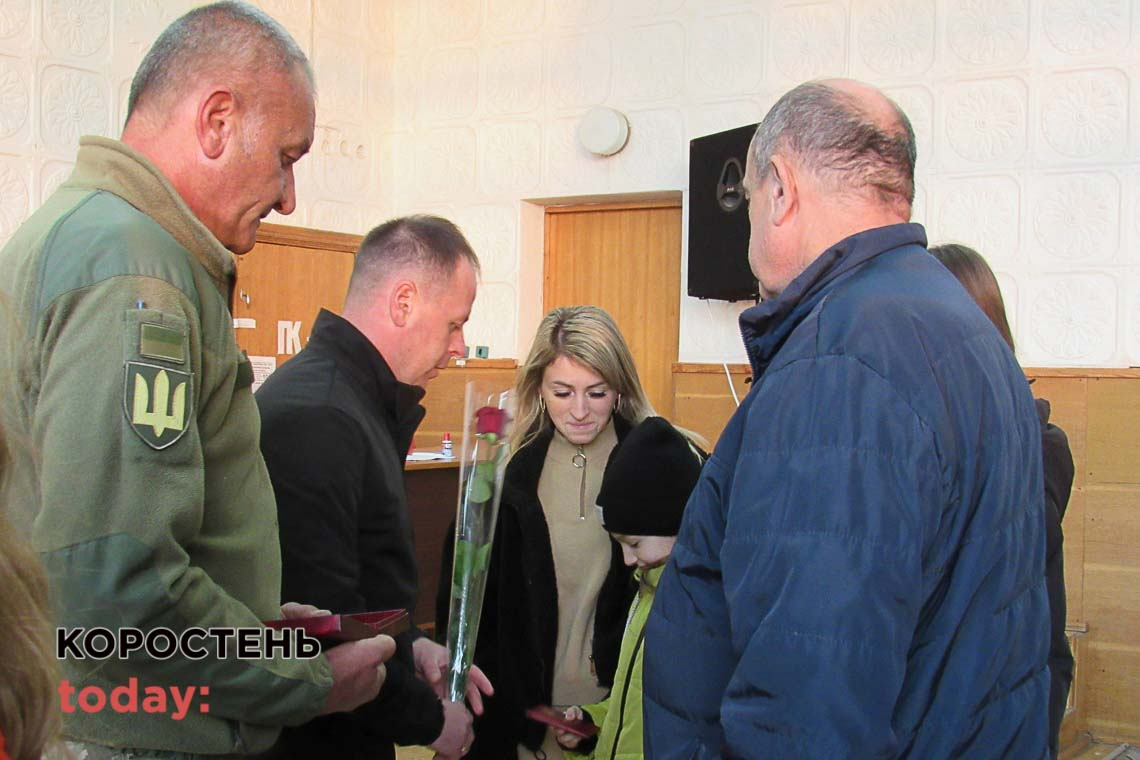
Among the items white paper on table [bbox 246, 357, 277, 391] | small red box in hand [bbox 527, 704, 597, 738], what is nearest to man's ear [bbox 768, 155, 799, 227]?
small red box in hand [bbox 527, 704, 597, 738]

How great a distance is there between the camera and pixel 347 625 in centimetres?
148

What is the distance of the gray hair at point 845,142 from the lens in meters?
1.31

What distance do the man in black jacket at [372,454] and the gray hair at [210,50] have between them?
53cm

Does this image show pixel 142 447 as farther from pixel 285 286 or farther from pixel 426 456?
pixel 285 286

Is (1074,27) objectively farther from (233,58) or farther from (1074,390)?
(233,58)

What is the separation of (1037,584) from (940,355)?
0.33 meters

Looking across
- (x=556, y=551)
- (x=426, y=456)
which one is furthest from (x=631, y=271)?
(x=556, y=551)

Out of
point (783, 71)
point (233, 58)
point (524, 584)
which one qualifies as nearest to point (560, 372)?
point (524, 584)

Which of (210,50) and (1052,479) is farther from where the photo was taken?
(1052,479)

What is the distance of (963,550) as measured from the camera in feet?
3.94

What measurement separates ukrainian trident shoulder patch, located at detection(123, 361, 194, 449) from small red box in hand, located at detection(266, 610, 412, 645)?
0.30 metres

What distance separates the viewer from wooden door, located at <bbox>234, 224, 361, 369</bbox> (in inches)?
247

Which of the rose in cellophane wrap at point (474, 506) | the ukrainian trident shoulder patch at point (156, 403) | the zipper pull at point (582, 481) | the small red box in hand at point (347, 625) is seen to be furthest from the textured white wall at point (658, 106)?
the ukrainian trident shoulder patch at point (156, 403)

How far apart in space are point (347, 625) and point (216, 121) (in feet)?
2.19
